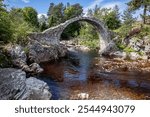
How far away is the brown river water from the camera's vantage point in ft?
51.0

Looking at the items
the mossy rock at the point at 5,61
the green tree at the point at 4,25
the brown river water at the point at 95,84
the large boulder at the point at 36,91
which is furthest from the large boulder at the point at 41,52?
the large boulder at the point at 36,91

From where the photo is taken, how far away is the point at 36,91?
1284 cm

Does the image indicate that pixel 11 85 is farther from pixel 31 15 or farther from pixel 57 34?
pixel 31 15

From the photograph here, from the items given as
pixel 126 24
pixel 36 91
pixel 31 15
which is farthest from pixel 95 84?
pixel 31 15

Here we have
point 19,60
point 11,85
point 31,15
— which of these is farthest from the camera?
point 31,15

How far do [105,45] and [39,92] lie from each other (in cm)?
3104

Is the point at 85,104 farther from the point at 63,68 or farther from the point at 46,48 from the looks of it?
the point at 46,48

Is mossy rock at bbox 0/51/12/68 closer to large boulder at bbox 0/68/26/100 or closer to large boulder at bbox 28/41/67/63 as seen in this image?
large boulder at bbox 0/68/26/100

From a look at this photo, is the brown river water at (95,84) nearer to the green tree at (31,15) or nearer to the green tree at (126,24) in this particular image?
the green tree at (126,24)

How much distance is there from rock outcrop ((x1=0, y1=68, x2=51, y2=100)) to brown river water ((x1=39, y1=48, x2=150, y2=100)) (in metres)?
1.33

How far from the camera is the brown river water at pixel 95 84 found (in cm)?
1553

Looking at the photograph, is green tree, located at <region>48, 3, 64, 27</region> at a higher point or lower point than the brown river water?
higher

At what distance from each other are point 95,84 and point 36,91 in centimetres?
669

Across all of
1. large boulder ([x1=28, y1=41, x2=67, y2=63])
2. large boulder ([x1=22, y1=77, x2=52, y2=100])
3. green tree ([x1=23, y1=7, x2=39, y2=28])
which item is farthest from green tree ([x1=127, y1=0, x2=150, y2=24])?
large boulder ([x1=22, y1=77, x2=52, y2=100])
